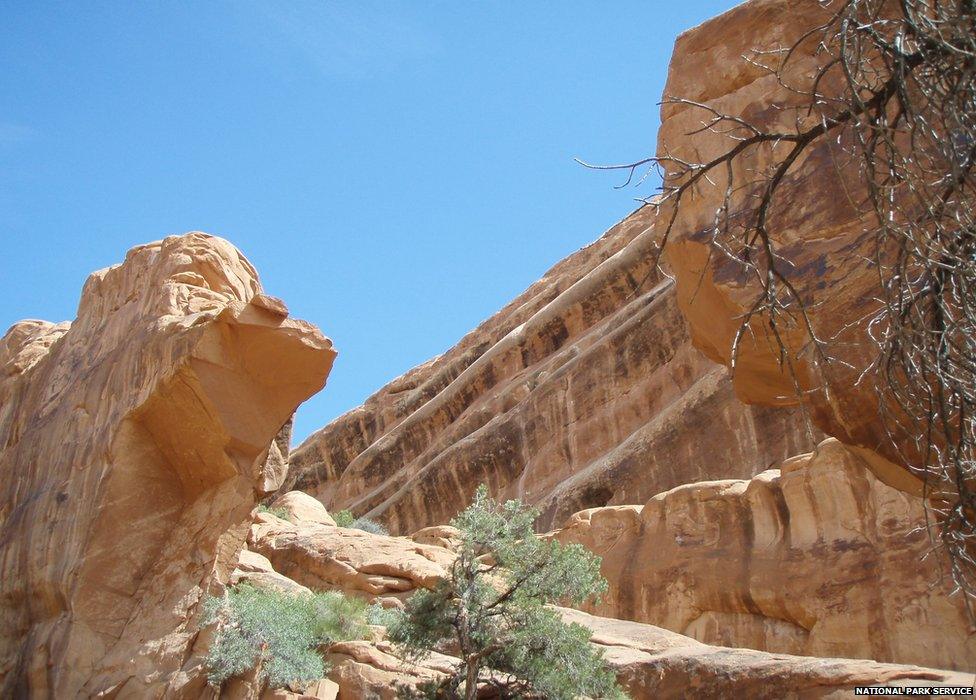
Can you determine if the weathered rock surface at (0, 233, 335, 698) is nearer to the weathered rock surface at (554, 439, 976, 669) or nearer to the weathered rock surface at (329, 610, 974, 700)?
the weathered rock surface at (329, 610, 974, 700)

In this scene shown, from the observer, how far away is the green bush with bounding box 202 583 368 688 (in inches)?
490

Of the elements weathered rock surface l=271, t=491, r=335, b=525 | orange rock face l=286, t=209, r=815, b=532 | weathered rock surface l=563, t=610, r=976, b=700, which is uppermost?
orange rock face l=286, t=209, r=815, b=532

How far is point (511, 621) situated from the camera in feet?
42.3

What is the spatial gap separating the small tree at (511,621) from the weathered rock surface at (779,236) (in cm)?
354

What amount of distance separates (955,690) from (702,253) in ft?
17.0

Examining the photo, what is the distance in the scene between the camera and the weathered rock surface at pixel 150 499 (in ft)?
40.6

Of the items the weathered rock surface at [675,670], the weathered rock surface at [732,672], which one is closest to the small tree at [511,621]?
the weathered rock surface at [675,670]

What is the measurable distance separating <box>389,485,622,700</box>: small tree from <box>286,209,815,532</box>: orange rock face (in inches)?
208

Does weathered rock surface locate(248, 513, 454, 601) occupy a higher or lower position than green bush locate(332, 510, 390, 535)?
lower

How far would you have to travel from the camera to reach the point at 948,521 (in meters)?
4.18

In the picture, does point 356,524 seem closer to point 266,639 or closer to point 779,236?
point 266,639

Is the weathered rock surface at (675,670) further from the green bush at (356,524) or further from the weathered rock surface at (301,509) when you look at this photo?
the green bush at (356,524)

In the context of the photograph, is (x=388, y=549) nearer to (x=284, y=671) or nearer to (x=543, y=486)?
(x=284, y=671)

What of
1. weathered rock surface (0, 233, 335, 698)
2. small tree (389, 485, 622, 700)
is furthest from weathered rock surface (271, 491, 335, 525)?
small tree (389, 485, 622, 700)
